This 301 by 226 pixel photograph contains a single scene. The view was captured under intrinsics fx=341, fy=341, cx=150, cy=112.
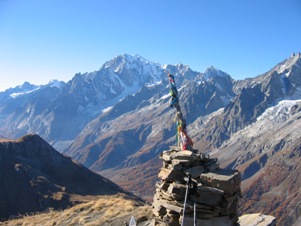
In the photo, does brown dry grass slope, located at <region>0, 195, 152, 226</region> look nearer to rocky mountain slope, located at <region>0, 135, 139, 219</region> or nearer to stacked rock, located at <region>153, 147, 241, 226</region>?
stacked rock, located at <region>153, 147, 241, 226</region>

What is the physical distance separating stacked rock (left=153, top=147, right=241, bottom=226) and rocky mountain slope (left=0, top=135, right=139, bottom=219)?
86034 mm

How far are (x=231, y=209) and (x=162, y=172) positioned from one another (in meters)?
4.51

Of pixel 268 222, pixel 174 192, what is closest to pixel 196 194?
pixel 174 192

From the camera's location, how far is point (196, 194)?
60.3 feet

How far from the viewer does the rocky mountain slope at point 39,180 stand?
10731 cm

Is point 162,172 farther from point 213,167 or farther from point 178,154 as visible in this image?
point 213,167

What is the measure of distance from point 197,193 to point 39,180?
115159 millimetres

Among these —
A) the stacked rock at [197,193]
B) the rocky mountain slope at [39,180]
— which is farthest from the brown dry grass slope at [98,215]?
the rocky mountain slope at [39,180]

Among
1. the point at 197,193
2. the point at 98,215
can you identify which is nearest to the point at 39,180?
the point at 98,215

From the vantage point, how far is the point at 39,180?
123 metres

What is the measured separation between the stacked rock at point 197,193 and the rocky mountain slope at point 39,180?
8603 cm

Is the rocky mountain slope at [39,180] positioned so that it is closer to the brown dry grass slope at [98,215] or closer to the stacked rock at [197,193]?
the brown dry grass slope at [98,215]

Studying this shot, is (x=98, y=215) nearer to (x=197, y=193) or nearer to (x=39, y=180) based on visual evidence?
(x=197, y=193)

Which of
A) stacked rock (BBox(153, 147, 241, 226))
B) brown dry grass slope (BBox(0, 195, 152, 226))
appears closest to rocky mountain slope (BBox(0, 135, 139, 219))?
brown dry grass slope (BBox(0, 195, 152, 226))
